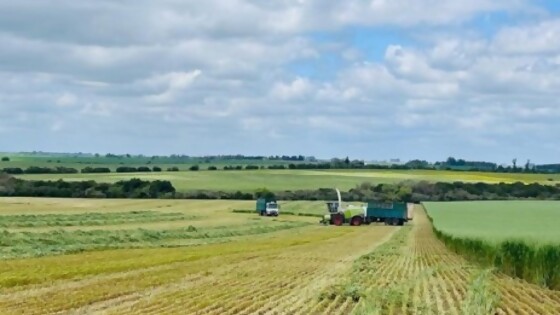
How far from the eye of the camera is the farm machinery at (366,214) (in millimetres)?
65938

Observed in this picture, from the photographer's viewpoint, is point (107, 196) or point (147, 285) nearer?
point (147, 285)

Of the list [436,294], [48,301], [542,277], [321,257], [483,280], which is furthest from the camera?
[321,257]

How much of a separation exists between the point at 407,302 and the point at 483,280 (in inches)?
194

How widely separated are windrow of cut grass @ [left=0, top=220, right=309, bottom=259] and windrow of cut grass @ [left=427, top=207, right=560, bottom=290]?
44.6ft

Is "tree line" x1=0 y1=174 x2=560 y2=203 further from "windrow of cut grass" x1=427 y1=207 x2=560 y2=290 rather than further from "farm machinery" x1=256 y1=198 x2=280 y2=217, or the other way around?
"windrow of cut grass" x1=427 y1=207 x2=560 y2=290

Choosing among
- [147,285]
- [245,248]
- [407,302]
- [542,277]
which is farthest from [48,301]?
[245,248]

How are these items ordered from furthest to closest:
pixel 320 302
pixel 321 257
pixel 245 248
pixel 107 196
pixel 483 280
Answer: pixel 107 196 → pixel 245 248 → pixel 321 257 → pixel 483 280 → pixel 320 302

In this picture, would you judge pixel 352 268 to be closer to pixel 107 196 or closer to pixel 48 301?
pixel 48 301

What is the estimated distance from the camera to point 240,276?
24.8 m

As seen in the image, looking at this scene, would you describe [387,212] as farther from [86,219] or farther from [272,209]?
[86,219]

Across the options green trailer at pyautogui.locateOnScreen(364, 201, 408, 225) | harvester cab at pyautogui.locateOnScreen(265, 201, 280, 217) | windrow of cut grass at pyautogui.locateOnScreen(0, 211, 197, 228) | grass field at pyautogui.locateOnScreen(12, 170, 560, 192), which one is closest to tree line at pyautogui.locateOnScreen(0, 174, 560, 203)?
grass field at pyautogui.locateOnScreen(12, 170, 560, 192)

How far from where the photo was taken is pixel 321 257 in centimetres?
3341

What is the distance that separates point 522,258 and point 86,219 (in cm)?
3402

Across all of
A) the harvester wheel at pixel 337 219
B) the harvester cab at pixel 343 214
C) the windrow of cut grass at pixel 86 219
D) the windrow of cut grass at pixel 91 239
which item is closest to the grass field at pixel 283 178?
the windrow of cut grass at pixel 86 219
